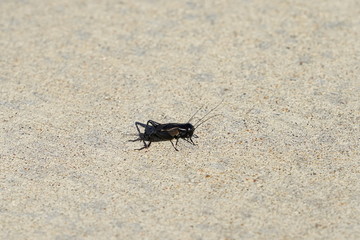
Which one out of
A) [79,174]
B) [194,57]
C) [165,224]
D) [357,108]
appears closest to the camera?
[165,224]

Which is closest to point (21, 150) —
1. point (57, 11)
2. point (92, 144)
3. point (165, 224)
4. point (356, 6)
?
point (92, 144)

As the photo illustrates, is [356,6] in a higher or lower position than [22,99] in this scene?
higher

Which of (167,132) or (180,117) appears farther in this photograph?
(180,117)

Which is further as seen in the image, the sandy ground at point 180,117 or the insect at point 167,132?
the insect at point 167,132

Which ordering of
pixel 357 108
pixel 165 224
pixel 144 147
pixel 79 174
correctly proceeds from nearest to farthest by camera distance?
pixel 165 224
pixel 79 174
pixel 144 147
pixel 357 108

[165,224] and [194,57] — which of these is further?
[194,57]

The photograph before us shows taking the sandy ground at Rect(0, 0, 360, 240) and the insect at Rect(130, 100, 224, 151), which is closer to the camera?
the sandy ground at Rect(0, 0, 360, 240)

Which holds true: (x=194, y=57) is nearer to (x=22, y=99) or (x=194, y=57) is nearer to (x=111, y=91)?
(x=111, y=91)

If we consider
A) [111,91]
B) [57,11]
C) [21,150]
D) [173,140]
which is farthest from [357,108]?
[57,11]
